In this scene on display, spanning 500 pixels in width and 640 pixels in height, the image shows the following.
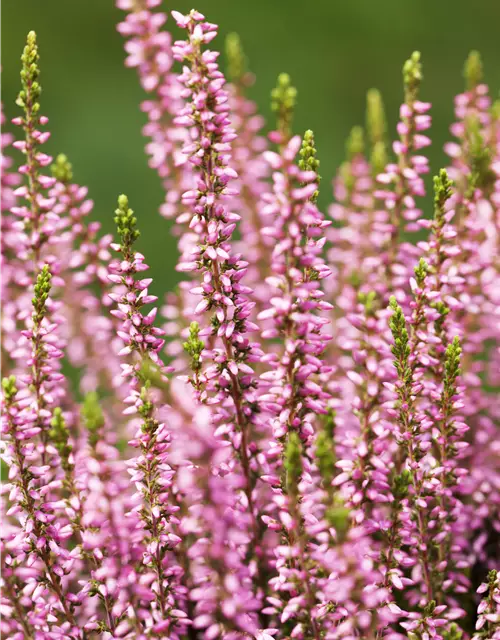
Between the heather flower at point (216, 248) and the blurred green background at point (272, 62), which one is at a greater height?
the blurred green background at point (272, 62)

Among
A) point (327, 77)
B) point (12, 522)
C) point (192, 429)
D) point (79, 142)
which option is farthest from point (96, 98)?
point (192, 429)

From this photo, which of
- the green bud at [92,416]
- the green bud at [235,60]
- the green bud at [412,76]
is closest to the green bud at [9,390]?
the green bud at [92,416]

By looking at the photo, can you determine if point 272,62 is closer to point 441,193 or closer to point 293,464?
point 441,193

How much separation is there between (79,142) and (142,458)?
239 cm

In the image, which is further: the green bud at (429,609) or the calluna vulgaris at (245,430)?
the green bud at (429,609)

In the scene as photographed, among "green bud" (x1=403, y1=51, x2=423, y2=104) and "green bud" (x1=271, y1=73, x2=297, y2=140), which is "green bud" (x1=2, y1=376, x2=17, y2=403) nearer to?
"green bud" (x1=271, y1=73, x2=297, y2=140)

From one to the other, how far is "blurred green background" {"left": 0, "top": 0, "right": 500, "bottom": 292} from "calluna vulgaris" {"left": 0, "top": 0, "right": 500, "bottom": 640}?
1.69 m

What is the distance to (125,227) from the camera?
875 millimetres

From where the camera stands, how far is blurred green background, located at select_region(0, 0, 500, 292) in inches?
117

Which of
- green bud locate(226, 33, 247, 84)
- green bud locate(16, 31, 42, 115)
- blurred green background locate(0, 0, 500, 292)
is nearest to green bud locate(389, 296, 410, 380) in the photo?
green bud locate(16, 31, 42, 115)

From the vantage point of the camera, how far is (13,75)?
3021 millimetres

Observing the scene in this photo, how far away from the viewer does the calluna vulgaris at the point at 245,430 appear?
0.72 m

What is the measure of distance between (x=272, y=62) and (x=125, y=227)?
8.34ft

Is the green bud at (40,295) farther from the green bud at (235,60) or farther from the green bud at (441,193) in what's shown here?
the green bud at (235,60)
